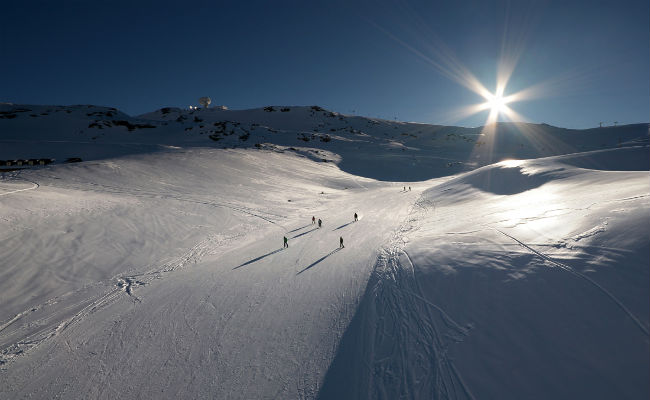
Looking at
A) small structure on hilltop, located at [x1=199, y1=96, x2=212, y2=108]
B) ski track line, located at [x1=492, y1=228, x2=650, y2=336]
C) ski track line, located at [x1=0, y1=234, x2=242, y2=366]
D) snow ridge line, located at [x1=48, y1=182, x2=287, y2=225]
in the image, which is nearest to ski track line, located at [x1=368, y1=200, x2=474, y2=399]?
ski track line, located at [x1=492, y1=228, x2=650, y2=336]

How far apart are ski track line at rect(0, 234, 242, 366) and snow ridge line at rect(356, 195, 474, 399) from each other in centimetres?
833

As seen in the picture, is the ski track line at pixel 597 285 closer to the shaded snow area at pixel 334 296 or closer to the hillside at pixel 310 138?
the shaded snow area at pixel 334 296

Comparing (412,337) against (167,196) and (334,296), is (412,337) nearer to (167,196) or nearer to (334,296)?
(334,296)

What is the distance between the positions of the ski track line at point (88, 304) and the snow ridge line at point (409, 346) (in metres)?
8.33

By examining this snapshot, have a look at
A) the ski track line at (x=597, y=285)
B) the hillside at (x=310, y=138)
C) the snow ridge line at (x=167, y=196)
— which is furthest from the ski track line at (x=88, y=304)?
the hillside at (x=310, y=138)

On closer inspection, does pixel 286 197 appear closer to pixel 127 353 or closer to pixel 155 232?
pixel 155 232

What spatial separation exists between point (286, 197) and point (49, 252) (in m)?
18.0

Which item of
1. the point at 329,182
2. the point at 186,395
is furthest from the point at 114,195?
the point at 329,182

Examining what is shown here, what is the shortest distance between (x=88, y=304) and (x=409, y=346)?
34.0 ft

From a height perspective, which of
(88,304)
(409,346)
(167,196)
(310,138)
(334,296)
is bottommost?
(88,304)

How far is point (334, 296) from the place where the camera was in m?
8.57

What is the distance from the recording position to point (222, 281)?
398 inches

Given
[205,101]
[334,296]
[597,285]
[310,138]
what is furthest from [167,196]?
[205,101]

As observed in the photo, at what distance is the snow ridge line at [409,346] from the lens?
4992mm
